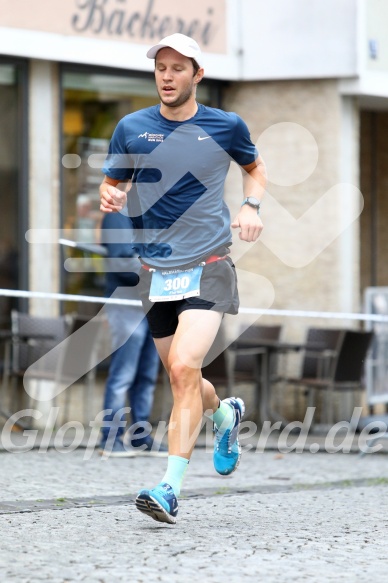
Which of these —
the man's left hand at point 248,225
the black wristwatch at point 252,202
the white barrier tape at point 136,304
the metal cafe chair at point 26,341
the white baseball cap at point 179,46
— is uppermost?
the white baseball cap at point 179,46

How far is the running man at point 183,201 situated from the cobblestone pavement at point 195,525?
2.13ft

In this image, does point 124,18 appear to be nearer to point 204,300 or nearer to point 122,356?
point 122,356

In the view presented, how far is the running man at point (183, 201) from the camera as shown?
6.21 meters

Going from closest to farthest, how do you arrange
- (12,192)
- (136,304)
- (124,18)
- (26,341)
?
(136,304) → (26,341) → (12,192) → (124,18)

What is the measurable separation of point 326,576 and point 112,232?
5.06 m

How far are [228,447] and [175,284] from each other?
3.08 ft

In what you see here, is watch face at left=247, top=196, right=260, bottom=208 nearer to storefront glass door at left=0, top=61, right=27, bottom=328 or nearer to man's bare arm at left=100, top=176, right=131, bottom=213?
man's bare arm at left=100, top=176, right=131, bottom=213

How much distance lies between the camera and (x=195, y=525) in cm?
609

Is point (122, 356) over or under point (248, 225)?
under

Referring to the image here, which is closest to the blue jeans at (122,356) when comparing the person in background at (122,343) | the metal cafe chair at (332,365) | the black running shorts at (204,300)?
the person in background at (122,343)

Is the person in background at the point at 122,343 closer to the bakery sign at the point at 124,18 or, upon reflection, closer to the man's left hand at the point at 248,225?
the bakery sign at the point at 124,18

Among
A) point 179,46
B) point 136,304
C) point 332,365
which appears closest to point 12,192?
point 136,304

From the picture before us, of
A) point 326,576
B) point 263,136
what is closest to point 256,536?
point 326,576

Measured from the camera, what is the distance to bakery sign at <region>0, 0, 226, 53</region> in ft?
38.4
